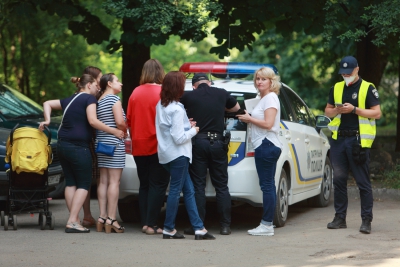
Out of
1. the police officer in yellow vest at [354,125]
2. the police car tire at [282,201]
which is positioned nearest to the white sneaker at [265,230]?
the police car tire at [282,201]

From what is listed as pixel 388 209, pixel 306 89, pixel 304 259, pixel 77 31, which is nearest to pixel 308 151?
pixel 388 209

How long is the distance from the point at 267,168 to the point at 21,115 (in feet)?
15.6

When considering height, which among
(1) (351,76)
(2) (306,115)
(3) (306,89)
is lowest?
(3) (306,89)

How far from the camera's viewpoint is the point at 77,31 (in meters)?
14.7

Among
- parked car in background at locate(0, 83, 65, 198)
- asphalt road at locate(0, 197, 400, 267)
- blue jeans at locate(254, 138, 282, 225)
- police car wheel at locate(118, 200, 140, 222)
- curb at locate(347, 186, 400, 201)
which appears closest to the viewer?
asphalt road at locate(0, 197, 400, 267)

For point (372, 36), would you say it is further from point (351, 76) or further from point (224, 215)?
point (224, 215)

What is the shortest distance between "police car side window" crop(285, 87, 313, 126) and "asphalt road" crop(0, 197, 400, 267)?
1.34 m

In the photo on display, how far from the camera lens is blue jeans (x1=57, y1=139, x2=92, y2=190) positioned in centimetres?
862

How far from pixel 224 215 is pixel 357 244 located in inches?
57.8

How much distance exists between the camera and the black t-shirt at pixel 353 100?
28.2ft

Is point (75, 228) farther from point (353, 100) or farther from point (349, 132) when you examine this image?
point (353, 100)

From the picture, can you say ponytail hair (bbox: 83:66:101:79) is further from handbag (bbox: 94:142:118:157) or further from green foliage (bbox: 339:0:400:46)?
green foliage (bbox: 339:0:400:46)

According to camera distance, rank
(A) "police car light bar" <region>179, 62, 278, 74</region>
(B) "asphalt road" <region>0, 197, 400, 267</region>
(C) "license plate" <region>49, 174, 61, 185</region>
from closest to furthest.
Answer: (B) "asphalt road" <region>0, 197, 400, 267</region>, (A) "police car light bar" <region>179, 62, 278, 74</region>, (C) "license plate" <region>49, 174, 61, 185</region>

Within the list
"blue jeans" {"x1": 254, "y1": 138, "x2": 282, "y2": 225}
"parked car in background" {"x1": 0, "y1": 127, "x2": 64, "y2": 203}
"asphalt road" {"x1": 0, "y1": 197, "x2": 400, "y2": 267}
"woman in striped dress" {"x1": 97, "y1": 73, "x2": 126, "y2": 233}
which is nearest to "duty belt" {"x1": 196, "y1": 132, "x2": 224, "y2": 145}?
"blue jeans" {"x1": 254, "y1": 138, "x2": 282, "y2": 225}
